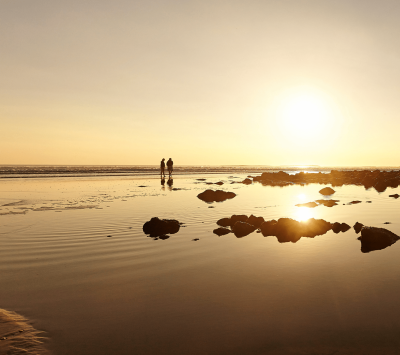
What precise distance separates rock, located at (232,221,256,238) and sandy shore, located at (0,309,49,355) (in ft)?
24.9

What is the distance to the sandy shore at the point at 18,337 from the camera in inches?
162

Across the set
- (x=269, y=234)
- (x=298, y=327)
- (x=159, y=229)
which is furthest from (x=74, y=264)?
(x=269, y=234)

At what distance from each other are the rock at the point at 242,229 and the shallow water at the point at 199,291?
534 mm

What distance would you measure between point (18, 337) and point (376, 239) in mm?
9945

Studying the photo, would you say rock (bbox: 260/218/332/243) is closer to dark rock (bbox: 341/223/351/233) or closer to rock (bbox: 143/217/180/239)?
dark rock (bbox: 341/223/351/233)

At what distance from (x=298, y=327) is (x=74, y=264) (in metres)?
5.61

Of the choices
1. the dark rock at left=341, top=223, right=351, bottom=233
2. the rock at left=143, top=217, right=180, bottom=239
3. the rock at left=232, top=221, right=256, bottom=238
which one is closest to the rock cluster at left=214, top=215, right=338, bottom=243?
the rock at left=232, top=221, right=256, bottom=238

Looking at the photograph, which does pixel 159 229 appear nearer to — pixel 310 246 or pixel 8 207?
pixel 310 246

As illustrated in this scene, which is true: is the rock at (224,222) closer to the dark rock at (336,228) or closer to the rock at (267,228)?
the rock at (267,228)

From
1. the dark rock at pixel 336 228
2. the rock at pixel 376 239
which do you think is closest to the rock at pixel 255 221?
the dark rock at pixel 336 228

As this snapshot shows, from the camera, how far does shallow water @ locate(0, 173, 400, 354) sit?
4375 millimetres

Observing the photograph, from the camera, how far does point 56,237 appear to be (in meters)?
10.1

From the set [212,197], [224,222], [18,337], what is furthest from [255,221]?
[18,337]

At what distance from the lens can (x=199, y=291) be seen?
606 cm
